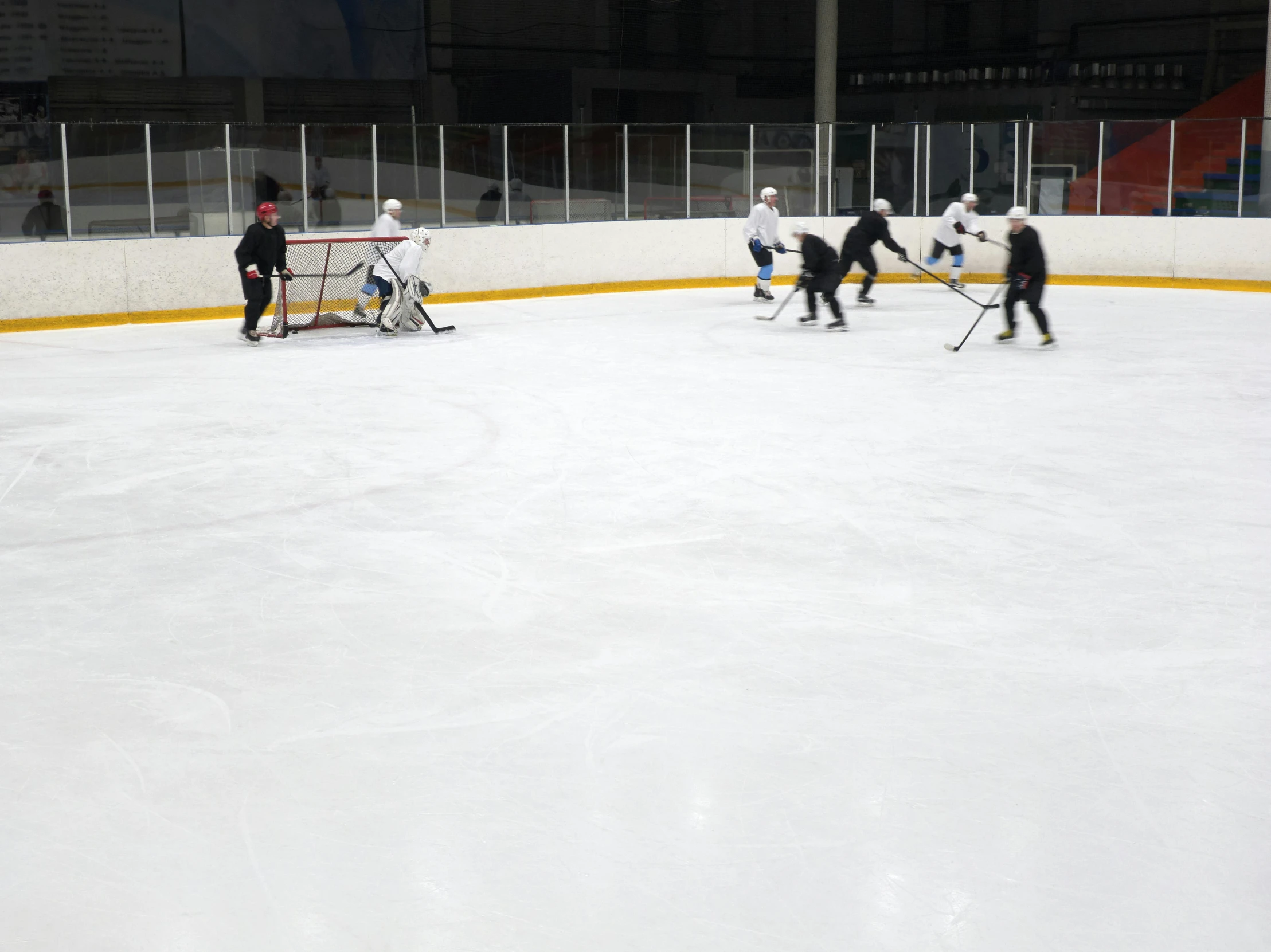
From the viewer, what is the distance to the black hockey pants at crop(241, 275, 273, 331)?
11.5 metres

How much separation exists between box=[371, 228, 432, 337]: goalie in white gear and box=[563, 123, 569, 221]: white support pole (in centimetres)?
383

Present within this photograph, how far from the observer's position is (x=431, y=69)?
79.6ft

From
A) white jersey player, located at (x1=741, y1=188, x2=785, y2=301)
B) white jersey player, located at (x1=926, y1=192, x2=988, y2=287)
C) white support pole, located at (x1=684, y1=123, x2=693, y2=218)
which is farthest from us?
white support pole, located at (x1=684, y1=123, x2=693, y2=218)

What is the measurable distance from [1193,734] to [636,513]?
2.82m

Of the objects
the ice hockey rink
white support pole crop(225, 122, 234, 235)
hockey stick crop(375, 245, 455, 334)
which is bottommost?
the ice hockey rink

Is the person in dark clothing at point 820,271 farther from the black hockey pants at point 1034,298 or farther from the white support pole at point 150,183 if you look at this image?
the white support pole at point 150,183

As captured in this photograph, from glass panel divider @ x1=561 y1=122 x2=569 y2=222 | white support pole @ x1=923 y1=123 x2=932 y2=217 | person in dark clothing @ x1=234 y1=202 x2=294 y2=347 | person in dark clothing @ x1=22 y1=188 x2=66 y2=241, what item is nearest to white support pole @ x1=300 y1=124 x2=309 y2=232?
person in dark clothing @ x1=22 y1=188 x2=66 y2=241

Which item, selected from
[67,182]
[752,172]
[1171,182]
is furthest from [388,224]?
[1171,182]

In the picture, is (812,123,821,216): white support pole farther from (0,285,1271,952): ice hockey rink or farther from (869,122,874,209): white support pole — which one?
(0,285,1271,952): ice hockey rink

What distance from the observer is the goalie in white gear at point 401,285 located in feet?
38.8

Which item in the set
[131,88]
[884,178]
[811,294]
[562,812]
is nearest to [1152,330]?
[811,294]

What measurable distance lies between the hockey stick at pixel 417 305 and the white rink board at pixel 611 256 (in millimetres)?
2169

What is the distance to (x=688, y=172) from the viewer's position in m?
16.5

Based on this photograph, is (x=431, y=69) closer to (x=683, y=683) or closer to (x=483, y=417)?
(x=483, y=417)
